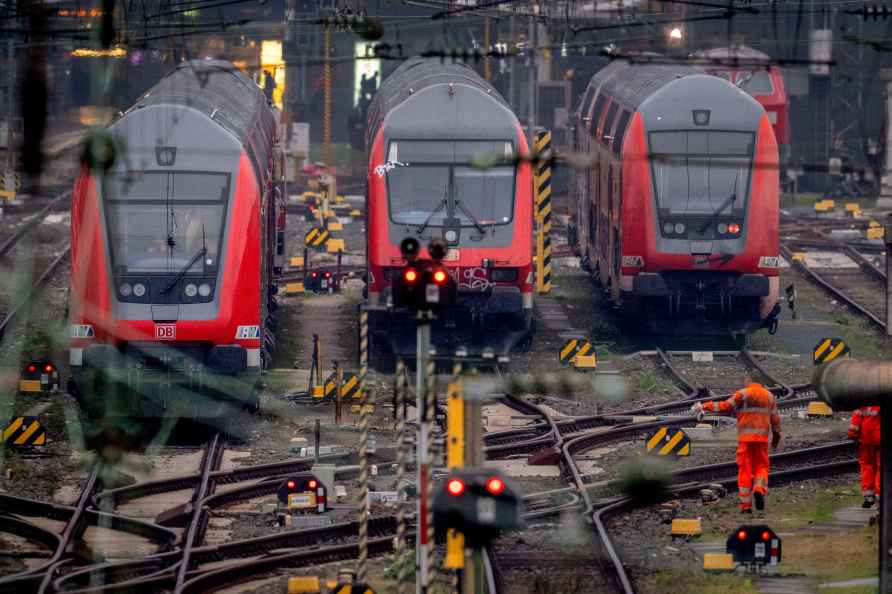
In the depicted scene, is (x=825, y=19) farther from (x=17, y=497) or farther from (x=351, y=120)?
(x=17, y=497)

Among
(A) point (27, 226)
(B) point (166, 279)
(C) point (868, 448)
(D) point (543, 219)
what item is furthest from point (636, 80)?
(A) point (27, 226)

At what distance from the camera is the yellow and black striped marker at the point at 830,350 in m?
22.3

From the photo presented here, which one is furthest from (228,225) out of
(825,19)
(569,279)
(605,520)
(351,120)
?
(351,120)

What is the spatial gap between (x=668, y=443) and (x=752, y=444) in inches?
93.2

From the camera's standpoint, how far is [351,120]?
2046 inches

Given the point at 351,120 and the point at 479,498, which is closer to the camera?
the point at 479,498

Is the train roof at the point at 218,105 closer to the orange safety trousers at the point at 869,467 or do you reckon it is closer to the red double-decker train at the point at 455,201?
the red double-decker train at the point at 455,201

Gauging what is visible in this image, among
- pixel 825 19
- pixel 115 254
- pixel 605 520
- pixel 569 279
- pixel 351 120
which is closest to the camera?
pixel 605 520

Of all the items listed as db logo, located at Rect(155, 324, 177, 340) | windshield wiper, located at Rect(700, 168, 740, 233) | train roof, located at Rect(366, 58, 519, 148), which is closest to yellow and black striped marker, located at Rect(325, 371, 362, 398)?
db logo, located at Rect(155, 324, 177, 340)

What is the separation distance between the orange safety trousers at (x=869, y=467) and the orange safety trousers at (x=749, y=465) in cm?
81

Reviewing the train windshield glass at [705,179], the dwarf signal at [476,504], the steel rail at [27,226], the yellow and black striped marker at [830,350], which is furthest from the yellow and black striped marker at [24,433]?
the steel rail at [27,226]

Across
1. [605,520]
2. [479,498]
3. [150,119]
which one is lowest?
[605,520]

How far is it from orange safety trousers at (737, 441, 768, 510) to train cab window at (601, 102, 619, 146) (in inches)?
422

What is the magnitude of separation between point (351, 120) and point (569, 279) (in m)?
21.8
